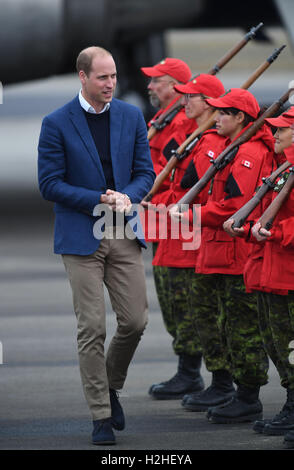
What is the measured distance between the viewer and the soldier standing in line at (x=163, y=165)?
6.93 metres

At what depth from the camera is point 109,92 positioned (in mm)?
5754

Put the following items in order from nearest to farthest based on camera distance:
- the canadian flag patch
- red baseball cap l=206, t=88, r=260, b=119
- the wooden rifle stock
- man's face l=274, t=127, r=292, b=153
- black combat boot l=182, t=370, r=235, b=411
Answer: the wooden rifle stock
man's face l=274, t=127, r=292, b=153
the canadian flag patch
red baseball cap l=206, t=88, r=260, b=119
black combat boot l=182, t=370, r=235, b=411

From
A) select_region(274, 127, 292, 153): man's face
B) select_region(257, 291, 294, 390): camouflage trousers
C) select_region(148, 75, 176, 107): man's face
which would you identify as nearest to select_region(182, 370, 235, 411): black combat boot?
select_region(257, 291, 294, 390): camouflage trousers

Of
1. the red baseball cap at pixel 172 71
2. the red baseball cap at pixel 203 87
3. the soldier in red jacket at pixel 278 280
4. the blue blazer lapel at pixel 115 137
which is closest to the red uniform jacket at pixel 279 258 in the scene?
the soldier in red jacket at pixel 278 280

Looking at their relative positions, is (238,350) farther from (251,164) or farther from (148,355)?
(148,355)

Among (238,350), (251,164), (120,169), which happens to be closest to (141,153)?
(120,169)

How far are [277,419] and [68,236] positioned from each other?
4.57 feet

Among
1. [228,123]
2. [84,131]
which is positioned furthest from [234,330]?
[84,131]

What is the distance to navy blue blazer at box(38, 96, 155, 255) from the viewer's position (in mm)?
5715

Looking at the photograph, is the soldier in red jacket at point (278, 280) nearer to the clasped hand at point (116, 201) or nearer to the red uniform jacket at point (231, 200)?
the red uniform jacket at point (231, 200)

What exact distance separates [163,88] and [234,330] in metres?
1.93

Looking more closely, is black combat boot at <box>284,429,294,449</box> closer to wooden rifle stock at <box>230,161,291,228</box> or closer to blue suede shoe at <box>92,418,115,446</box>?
blue suede shoe at <box>92,418,115,446</box>

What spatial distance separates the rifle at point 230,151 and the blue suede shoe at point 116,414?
3.50 feet

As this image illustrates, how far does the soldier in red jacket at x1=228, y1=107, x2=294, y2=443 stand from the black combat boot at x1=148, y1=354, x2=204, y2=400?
1125 millimetres
